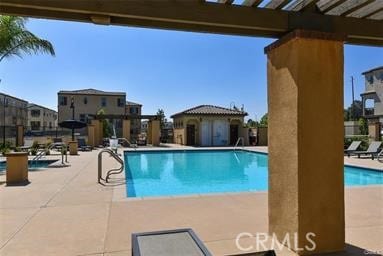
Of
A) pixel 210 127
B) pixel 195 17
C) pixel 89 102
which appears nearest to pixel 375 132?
pixel 210 127

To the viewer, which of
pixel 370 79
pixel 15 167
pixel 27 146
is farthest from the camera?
pixel 370 79

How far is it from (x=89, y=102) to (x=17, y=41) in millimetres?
31722

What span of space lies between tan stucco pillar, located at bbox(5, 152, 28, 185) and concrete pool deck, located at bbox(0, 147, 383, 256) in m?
1.19

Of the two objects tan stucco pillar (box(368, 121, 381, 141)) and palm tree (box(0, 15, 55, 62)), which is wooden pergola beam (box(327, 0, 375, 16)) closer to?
palm tree (box(0, 15, 55, 62))

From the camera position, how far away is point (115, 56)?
72.1 feet

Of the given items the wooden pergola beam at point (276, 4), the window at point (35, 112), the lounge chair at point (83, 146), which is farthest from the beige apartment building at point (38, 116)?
the wooden pergola beam at point (276, 4)

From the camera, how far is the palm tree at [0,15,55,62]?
11.3 m

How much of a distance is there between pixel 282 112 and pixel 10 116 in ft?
130

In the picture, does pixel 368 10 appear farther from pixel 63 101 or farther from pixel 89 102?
pixel 89 102

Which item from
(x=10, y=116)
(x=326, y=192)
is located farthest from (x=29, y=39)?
(x=10, y=116)

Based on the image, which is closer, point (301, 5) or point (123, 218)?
point (301, 5)

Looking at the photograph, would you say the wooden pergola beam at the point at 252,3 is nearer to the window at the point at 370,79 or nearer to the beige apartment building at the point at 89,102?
the beige apartment building at the point at 89,102

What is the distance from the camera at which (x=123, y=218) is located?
5375 millimetres

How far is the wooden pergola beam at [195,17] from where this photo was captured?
10.5 feet
